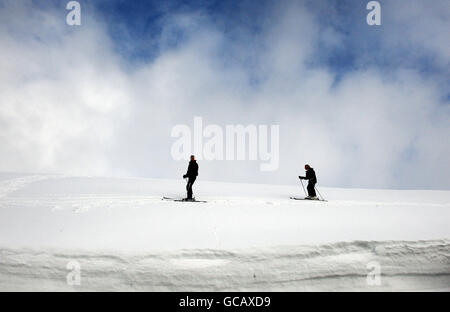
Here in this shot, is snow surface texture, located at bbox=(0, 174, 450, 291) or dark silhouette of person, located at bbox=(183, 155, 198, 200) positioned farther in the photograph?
dark silhouette of person, located at bbox=(183, 155, 198, 200)

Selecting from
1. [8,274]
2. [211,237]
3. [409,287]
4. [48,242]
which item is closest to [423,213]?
[409,287]

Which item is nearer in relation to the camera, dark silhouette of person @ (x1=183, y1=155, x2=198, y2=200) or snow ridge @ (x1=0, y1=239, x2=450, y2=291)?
snow ridge @ (x1=0, y1=239, x2=450, y2=291)

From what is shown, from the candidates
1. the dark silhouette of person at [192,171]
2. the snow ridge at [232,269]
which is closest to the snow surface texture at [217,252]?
the snow ridge at [232,269]

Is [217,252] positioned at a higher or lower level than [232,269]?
higher

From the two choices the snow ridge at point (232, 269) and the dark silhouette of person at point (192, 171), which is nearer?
the snow ridge at point (232, 269)

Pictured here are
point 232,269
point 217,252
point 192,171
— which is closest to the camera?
point 232,269

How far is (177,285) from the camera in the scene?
16.9 ft

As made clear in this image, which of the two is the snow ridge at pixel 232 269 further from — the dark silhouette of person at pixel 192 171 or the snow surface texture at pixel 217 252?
the dark silhouette of person at pixel 192 171

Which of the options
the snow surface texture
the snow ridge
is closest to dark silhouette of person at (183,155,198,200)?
the snow surface texture

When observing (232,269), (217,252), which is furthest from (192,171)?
(232,269)

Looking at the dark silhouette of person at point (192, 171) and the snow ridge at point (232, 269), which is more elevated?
the dark silhouette of person at point (192, 171)

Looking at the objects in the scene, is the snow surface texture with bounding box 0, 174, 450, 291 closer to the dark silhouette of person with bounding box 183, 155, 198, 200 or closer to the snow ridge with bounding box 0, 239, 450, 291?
the snow ridge with bounding box 0, 239, 450, 291

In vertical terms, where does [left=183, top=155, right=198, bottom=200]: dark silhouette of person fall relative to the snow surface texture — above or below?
above

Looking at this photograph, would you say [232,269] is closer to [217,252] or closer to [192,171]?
[217,252]
